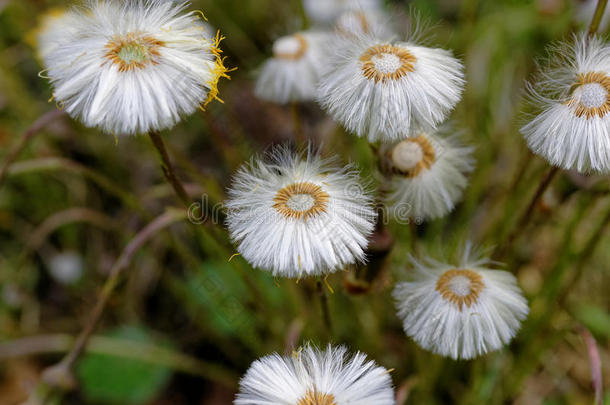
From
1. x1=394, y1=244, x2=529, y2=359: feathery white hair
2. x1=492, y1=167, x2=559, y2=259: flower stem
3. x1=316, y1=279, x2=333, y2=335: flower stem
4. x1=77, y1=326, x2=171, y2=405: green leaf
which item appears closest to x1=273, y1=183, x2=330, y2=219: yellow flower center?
x1=316, y1=279, x2=333, y2=335: flower stem

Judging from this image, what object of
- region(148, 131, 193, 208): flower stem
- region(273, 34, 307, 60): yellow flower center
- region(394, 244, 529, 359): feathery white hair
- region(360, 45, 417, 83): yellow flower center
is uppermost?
region(273, 34, 307, 60): yellow flower center

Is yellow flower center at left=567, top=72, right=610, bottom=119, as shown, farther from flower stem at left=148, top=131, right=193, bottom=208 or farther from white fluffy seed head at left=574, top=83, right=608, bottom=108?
flower stem at left=148, top=131, right=193, bottom=208

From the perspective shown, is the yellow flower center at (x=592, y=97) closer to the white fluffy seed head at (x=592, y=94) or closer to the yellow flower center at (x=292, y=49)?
the white fluffy seed head at (x=592, y=94)

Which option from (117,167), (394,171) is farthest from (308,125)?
(394,171)

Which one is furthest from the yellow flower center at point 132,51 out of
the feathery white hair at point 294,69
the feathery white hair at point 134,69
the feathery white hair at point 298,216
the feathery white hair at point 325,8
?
the feathery white hair at point 325,8

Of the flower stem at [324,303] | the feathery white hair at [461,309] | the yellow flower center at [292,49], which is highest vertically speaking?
the yellow flower center at [292,49]

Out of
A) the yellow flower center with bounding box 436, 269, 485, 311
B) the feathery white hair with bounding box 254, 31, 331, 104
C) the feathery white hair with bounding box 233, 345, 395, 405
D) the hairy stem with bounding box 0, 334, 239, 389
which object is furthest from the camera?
the hairy stem with bounding box 0, 334, 239, 389

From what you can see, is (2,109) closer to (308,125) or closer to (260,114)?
(260,114)
